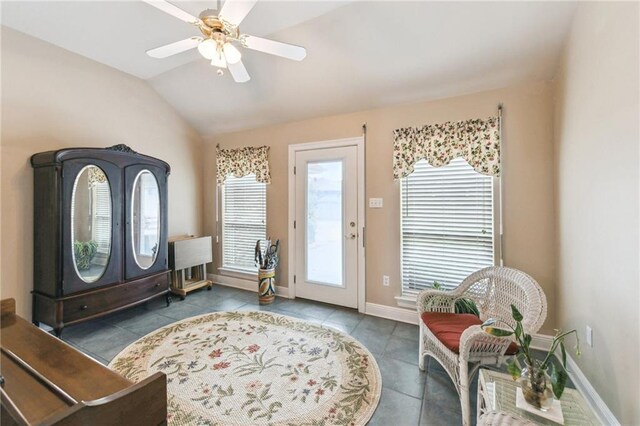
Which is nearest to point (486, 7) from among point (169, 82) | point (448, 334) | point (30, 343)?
point (448, 334)

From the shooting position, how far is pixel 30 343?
1.07m

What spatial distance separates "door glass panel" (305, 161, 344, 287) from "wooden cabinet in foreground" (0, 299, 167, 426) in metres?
2.67

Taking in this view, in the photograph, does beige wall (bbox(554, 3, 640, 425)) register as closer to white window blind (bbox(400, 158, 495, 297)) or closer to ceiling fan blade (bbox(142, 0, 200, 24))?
white window blind (bbox(400, 158, 495, 297))

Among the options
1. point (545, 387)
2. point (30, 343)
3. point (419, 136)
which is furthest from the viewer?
point (419, 136)

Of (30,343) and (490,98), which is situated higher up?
(490,98)

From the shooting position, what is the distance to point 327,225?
136 inches

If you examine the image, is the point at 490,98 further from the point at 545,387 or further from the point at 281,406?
the point at 281,406

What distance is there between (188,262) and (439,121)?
364 centimetres

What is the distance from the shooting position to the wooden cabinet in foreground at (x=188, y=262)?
360 centimetres

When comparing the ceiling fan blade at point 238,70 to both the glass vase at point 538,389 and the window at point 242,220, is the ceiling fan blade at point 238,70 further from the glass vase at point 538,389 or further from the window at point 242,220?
the glass vase at point 538,389

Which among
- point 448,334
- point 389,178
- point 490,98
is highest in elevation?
point 490,98

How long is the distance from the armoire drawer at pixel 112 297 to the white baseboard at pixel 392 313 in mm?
2572

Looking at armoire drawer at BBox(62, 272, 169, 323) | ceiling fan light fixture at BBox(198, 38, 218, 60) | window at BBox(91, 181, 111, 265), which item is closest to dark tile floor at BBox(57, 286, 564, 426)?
armoire drawer at BBox(62, 272, 169, 323)

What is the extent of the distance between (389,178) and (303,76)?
1507 millimetres
